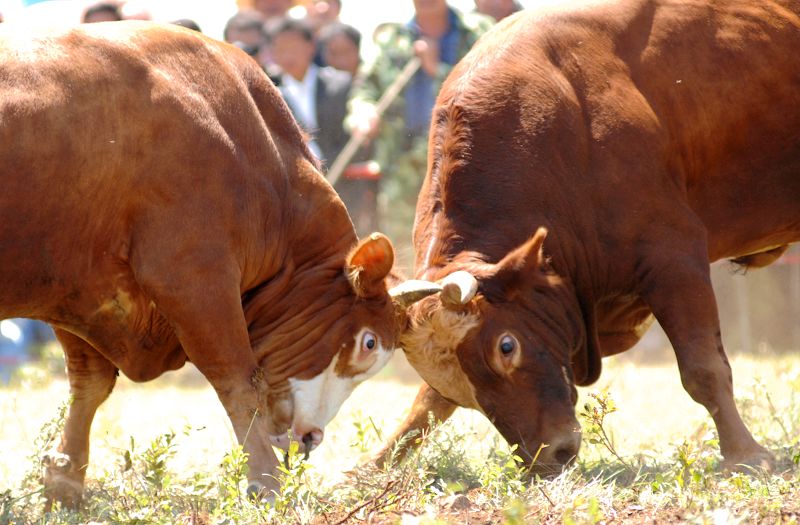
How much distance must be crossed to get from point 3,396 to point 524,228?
4.62 m

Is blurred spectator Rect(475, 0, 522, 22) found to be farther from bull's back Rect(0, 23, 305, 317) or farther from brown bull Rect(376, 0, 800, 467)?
bull's back Rect(0, 23, 305, 317)

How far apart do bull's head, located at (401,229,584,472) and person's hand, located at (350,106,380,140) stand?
448 centimetres

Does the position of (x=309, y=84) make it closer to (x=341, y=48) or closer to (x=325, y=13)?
(x=341, y=48)

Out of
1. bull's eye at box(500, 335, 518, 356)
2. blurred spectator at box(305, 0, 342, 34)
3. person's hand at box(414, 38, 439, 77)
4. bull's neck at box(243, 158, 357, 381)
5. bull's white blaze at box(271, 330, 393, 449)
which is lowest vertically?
blurred spectator at box(305, 0, 342, 34)

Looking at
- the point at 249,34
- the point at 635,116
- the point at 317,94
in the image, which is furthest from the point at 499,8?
the point at 635,116

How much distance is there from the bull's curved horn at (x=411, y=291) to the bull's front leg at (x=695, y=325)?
99cm

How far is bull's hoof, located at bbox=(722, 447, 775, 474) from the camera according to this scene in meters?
5.52

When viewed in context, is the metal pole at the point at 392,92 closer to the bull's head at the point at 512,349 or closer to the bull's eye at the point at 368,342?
the bull's head at the point at 512,349

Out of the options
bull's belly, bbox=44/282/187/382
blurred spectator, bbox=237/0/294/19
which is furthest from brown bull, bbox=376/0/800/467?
blurred spectator, bbox=237/0/294/19

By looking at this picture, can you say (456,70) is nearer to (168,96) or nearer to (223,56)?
(223,56)

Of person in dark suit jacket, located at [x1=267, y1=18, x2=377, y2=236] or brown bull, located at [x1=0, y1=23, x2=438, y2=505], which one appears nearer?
brown bull, located at [x1=0, y1=23, x2=438, y2=505]

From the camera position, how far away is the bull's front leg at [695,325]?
18.7 feet

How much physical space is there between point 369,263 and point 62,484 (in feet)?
5.45

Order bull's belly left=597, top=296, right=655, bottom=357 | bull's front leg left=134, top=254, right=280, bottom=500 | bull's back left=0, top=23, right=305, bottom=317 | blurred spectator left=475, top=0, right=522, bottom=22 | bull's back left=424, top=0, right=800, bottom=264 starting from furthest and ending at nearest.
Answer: blurred spectator left=475, top=0, right=522, bottom=22 < bull's belly left=597, top=296, right=655, bottom=357 < bull's back left=424, top=0, right=800, bottom=264 < bull's front leg left=134, top=254, right=280, bottom=500 < bull's back left=0, top=23, right=305, bottom=317
